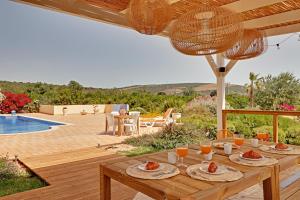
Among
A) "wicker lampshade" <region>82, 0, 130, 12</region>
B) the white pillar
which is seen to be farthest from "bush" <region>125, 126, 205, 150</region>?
"wicker lampshade" <region>82, 0, 130, 12</region>

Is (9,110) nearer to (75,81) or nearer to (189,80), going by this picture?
(75,81)

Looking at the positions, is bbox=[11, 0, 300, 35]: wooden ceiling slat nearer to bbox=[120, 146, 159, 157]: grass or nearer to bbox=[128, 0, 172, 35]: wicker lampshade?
bbox=[128, 0, 172, 35]: wicker lampshade

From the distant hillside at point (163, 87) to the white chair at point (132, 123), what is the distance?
7919mm

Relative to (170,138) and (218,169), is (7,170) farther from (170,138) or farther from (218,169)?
(170,138)

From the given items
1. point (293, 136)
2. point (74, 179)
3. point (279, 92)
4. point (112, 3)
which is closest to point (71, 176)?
point (74, 179)

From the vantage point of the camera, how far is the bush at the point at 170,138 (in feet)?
19.5

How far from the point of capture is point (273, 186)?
6.55 feet

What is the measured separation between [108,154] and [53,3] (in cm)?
295

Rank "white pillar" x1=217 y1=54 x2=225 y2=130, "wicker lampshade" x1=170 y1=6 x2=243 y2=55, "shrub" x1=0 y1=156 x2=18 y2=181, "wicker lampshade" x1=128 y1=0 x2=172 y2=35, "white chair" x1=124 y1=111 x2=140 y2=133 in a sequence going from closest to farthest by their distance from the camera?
"wicker lampshade" x1=170 y1=6 x2=243 y2=55 → "wicker lampshade" x1=128 y1=0 x2=172 y2=35 → "shrub" x1=0 y1=156 x2=18 y2=181 → "white pillar" x1=217 y1=54 x2=225 y2=130 → "white chair" x1=124 y1=111 x2=140 y2=133

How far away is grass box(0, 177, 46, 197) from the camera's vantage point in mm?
3250

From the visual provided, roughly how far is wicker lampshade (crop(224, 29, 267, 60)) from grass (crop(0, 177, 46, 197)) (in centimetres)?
321

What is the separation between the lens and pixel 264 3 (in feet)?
13.2

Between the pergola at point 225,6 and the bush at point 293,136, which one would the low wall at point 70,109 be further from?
the bush at point 293,136

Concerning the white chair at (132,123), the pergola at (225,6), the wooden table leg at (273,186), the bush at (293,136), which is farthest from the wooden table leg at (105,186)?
the white chair at (132,123)
